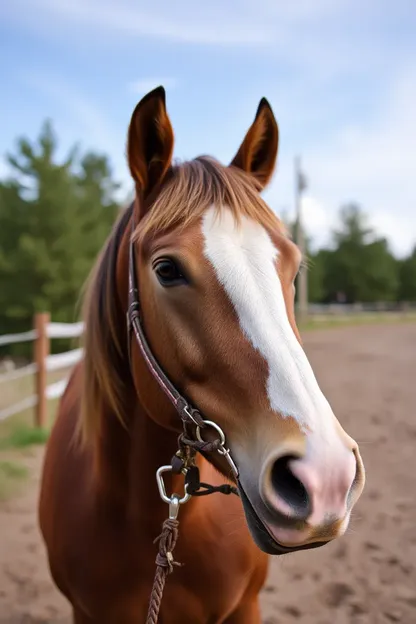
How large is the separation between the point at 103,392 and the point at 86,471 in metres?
0.35

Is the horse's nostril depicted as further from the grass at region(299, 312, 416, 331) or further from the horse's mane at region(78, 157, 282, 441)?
the grass at region(299, 312, 416, 331)

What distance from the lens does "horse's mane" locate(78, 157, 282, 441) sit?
4.69 feet

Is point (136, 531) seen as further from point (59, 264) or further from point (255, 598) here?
point (59, 264)

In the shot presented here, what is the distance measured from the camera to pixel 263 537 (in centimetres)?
110

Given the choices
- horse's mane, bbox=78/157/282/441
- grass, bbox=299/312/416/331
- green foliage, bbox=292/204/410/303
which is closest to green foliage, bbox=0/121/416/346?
grass, bbox=299/312/416/331

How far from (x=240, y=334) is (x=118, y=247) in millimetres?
770

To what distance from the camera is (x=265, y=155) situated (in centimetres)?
178

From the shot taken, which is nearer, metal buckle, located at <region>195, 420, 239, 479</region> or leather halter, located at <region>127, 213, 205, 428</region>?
metal buckle, located at <region>195, 420, 239, 479</region>

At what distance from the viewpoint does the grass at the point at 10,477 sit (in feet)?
15.6

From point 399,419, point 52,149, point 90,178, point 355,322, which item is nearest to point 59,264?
point 52,149

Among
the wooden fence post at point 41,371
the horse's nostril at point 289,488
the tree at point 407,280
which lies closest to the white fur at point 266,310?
the horse's nostril at point 289,488

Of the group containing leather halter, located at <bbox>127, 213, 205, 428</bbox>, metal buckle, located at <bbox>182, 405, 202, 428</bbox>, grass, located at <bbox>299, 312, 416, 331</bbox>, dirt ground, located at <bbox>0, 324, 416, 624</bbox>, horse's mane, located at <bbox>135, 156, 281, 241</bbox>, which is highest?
horse's mane, located at <bbox>135, 156, 281, 241</bbox>

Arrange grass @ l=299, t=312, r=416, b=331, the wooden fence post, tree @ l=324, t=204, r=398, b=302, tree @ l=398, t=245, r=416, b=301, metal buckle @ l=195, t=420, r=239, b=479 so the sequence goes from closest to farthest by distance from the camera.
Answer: metal buckle @ l=195, t=420, r=239, b=479
the wooden fence post
grass @ l=299, t=312, r=416, b=331
tree @ l=324, t=204, r=398, b=302
tree @ l=398, t=245, r=416, b=301

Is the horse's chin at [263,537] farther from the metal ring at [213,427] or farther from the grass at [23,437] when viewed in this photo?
the grass at [23,437]
